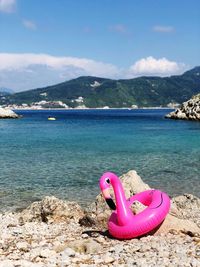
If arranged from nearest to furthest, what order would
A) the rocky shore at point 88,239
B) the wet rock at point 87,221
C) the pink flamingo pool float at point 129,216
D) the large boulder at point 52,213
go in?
the rocky shore at point 88,239 < the pink flamingo pool float at point 129,216 < the wet rock at point 87,221 < the large boulder at point 52,213

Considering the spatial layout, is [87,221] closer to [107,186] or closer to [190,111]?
[107,186]

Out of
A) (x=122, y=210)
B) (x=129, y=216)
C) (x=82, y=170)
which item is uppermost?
(x=122, y=210)

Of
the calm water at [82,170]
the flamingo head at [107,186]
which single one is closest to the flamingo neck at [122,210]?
the flamingo head at [107,186]

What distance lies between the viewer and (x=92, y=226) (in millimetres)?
16906

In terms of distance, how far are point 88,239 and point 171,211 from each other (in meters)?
5.28

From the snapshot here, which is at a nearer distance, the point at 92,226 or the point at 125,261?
the point at 125,261

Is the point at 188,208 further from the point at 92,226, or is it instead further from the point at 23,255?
the point at 23,255

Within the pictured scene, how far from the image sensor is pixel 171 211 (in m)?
17.8

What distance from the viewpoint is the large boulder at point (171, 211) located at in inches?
583

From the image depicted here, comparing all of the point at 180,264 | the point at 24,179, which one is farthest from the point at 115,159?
the point at 180,264

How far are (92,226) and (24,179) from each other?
15.0m

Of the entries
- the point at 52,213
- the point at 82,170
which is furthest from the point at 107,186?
the point at 82,170

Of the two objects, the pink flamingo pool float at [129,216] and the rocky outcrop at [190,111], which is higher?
the rocky outcrop at [190,111]

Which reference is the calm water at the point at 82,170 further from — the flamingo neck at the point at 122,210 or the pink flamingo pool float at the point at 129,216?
the flamingo neck at the point at 122,210
